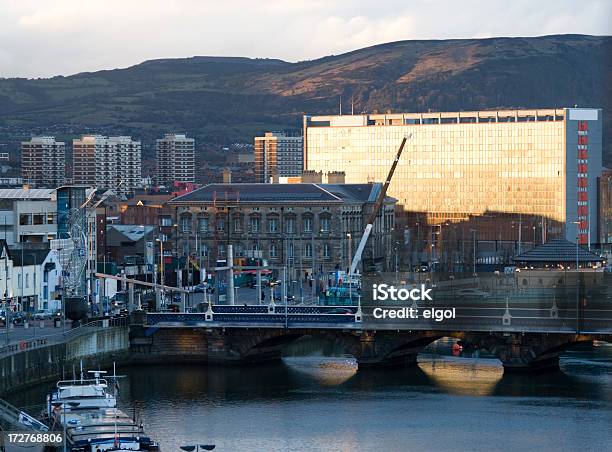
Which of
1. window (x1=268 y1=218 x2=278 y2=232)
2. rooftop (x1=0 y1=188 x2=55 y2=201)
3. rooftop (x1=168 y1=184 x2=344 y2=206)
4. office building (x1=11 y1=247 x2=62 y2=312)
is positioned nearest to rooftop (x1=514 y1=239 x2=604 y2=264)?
office building (x1=11 y1=247 x2=62 y2=312)

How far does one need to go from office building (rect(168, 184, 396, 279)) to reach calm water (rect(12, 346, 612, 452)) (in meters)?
47.2

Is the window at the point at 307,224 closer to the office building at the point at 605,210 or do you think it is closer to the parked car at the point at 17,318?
the office building at the point at 605,210

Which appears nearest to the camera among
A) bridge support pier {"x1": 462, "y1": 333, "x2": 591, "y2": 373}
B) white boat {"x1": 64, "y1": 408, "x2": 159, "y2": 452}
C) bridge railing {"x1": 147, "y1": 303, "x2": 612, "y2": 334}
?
white boat {"x1": 64, "y1": 408, "x2": 159, "y2": 452}

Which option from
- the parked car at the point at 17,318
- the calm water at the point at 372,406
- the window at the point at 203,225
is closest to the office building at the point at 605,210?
the window at the point at 203,225

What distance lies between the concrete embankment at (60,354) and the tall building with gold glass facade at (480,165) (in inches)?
3454

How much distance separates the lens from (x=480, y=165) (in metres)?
183

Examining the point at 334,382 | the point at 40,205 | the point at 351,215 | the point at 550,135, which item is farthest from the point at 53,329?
the point at 550,135

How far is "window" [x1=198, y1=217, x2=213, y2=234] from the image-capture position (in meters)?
140

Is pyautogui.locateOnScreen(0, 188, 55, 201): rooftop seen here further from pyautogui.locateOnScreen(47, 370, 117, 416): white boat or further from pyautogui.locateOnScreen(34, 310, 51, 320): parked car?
pyautogui.locateOnScreen(47, 370, 117, 416): white boat

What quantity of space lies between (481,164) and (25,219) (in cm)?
8088

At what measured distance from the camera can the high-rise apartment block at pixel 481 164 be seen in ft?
579

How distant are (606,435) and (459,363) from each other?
22.2 m

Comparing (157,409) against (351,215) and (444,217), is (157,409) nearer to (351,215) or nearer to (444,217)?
(351,215)

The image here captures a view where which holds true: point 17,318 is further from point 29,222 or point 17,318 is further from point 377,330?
point 377,330
